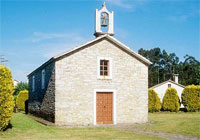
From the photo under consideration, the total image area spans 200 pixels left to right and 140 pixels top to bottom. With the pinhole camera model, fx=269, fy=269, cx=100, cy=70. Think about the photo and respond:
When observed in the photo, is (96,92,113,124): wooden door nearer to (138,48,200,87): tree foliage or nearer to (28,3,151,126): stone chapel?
(28,3,151,126): stone chapel

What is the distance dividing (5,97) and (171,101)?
2170 centimetres

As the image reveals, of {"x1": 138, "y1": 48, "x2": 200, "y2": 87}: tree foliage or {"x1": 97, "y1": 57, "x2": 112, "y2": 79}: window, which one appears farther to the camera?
{"x1": 138, "y1": 48, "x2": 200, "y2": 87}: tree foliage

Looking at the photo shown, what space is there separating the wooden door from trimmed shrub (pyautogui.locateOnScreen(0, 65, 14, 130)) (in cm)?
638

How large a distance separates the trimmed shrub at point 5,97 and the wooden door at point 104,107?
6.38 m

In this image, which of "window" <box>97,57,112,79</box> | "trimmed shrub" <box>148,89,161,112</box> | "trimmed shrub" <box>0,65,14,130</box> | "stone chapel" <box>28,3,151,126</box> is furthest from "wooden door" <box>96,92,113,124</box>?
"trimmed shrub" <box>148,89,161,112</box>

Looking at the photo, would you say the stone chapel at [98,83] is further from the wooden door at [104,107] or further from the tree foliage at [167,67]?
the tree foliage at [167,67]

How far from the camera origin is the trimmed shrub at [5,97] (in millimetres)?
13259

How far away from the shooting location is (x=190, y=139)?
1192 centimetres

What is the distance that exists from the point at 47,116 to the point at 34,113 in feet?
22.2

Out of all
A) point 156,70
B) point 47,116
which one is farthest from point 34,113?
point 156,70

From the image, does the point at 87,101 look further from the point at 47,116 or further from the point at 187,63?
the point at 187,63

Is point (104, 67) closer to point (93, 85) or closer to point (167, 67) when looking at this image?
point (93, 85)

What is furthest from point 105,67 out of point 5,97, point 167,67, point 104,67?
point 167,67

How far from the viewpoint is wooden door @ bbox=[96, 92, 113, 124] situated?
59.9ft
